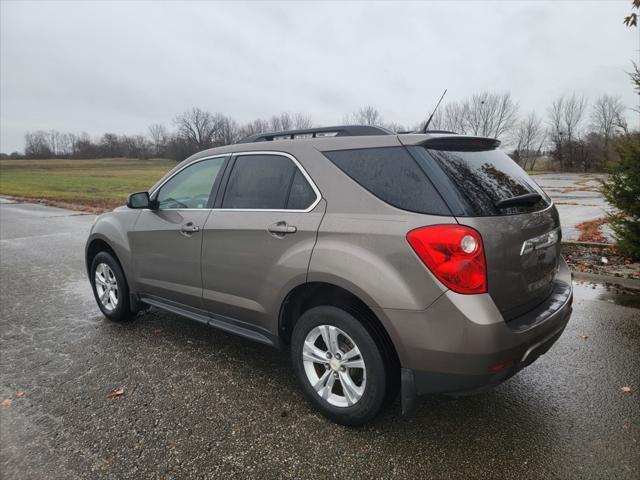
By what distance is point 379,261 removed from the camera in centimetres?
235

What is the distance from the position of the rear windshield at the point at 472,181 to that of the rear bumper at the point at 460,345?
0.50 metres

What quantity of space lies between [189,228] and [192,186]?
0.48 m

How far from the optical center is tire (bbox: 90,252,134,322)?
14.2 ft

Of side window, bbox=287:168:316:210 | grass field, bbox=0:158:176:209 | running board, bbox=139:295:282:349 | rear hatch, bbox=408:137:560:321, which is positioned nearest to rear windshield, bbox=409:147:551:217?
rear hatch, bbox=408:137:560:321

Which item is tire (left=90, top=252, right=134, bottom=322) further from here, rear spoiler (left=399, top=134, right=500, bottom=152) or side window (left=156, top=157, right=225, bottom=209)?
rear spoiler (left=399, top=134, right=500, bottom=152)

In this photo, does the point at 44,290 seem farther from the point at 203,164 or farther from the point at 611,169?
the point at 611,169

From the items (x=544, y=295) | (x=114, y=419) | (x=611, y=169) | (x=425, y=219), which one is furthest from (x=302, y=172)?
(x=611, y=169)

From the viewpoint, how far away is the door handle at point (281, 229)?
2751mm

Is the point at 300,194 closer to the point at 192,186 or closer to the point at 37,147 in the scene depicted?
the point at 192,186

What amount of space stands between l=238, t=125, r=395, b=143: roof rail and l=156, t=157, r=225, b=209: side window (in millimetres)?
392

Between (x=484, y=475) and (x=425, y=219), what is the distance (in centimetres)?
138

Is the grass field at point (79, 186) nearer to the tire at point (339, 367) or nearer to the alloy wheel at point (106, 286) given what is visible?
the alloy wheel at point (106, 286)

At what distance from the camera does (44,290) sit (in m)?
5.75

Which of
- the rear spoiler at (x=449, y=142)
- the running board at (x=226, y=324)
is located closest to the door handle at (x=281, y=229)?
the running board at (x=226, y=324)
